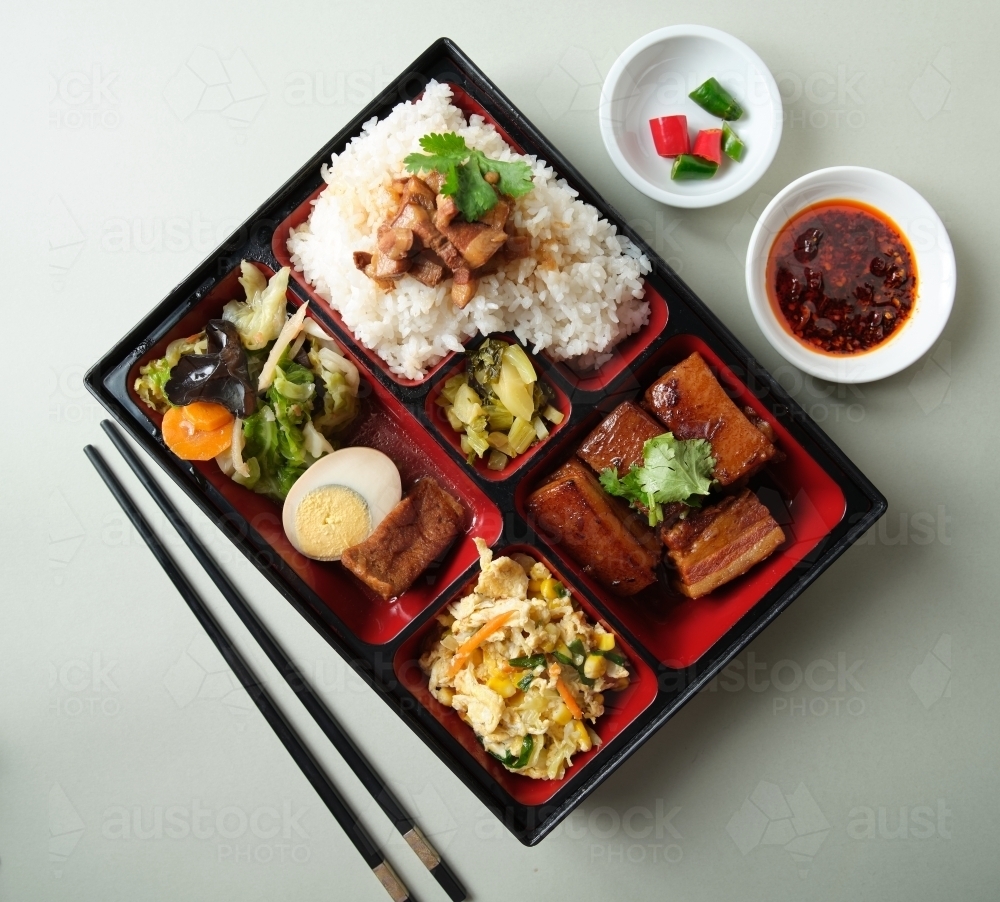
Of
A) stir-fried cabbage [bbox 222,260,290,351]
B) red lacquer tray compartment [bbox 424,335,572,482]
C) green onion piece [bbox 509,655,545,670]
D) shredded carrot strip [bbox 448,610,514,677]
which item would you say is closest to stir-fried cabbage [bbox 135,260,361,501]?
stir-fried cabbage [bbox 222,260,290,351]

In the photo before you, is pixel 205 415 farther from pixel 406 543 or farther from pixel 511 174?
pixel 511 174

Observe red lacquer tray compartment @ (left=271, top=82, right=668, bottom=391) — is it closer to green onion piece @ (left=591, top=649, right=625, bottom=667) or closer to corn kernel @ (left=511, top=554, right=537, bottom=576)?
corn kernel @ (left=511, top=554, right=537, bottom=576)

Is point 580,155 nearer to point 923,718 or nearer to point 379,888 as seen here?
point 923,718

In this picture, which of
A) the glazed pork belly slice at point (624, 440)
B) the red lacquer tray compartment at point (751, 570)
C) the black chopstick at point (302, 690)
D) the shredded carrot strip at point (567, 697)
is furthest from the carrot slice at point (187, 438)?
the shredded carrot strip at point (567, 697)

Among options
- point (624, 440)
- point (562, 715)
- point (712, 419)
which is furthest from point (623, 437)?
point (562, 715)

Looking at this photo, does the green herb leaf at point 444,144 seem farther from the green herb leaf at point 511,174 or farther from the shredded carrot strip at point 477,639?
the shredded carrot strip at point 477,639

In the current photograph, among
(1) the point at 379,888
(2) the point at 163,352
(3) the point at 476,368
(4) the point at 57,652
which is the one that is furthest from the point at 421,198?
(1) the point at 379,888

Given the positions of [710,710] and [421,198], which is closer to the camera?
[421,198]
